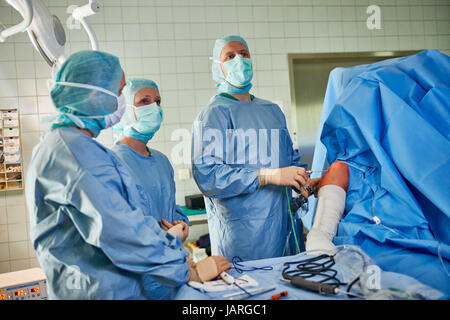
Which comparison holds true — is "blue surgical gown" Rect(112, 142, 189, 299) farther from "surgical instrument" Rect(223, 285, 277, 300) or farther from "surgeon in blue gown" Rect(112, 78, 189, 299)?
"surgical instrument" Rect(223, 285, 277, 300)

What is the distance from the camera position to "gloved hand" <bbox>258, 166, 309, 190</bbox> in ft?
5.24

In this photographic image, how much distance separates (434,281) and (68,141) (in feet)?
3.61

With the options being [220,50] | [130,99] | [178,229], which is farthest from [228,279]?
[220,50]

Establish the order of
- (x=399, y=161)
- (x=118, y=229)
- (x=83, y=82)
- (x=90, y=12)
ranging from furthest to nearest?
(x=90, y=12), (x=399, y=161), (x=83, y=82), (x=118, y=229)

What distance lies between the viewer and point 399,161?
1.37 metres

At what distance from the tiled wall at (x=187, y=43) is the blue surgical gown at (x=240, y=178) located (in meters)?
1.92

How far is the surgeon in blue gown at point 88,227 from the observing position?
2.95 feet

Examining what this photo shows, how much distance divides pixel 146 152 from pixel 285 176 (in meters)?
0.65

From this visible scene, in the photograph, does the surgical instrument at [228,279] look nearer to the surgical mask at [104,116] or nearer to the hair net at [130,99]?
the surgical mask at [104,116]

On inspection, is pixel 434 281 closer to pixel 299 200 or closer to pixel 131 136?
pixel 299 200

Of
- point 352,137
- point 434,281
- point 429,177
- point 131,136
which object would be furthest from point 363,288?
point 131,136

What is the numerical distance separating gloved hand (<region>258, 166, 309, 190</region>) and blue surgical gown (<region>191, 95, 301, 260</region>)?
0.13 feet

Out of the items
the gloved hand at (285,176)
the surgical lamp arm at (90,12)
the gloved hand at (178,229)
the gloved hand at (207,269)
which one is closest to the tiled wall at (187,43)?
the surgical lamp arm at (90,12)

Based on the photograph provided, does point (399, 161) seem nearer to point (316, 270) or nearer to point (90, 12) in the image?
point (316, 270)
